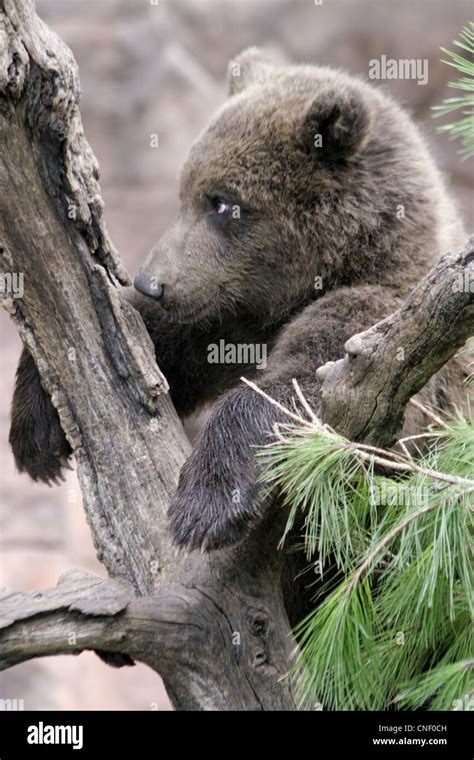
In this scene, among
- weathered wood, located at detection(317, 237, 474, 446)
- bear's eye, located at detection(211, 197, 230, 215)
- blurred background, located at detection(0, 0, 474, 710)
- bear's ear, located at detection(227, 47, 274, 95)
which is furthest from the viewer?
blurred background, located at detection(0, 0, 474, 710)

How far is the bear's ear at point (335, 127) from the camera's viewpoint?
373 centimetres

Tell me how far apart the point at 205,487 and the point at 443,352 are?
3.07 feet

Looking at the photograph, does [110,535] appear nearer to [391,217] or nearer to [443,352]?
[443,352]

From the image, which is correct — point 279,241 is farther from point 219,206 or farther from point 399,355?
point 399,355

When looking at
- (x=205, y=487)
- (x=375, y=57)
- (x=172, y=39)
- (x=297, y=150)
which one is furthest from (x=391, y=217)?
(x=172, y=39)

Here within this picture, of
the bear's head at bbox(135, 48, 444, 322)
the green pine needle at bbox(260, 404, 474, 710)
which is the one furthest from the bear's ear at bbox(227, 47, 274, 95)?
the green pine needle at bbox(260, 404, 474, 710)

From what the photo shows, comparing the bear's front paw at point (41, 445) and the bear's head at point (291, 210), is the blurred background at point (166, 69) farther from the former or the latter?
the bear's head at point (291, 210)

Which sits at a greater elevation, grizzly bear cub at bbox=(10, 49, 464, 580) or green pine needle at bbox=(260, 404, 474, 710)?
grizzly bear cub at bbox=(10, 49, 464, 580)

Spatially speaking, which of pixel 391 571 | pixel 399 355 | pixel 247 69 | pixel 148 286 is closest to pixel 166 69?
pixel 247 69

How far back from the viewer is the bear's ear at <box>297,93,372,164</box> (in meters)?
3.73

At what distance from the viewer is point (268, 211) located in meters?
3.85

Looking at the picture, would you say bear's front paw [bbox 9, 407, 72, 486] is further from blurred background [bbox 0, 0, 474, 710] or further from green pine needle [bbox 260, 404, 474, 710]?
blurred background [bbox 0, 0, 474, 710]

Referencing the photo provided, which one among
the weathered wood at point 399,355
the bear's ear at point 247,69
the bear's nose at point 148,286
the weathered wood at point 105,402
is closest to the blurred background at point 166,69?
the bear's ear at point 247,69

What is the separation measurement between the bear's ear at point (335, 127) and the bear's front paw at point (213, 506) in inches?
57.3
